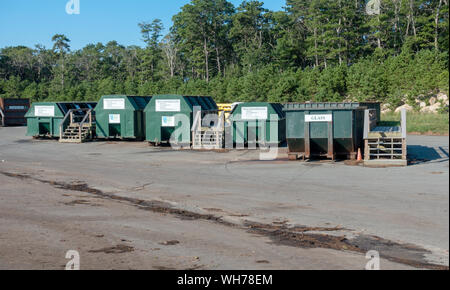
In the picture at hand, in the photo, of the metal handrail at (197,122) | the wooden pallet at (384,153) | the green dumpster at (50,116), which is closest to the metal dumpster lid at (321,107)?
the wooden pallet at (384,153)

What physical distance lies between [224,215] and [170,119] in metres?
15.0

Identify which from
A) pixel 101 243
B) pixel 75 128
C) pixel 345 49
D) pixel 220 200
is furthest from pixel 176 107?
pixel 345 49

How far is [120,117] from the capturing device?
88.5ft

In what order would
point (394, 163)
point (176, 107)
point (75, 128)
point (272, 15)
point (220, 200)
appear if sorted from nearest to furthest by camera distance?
1. point (220, 200)
2. point (394, 163)
3. point (176, 107)
4. point (75, 128)
5. point (272, 15)

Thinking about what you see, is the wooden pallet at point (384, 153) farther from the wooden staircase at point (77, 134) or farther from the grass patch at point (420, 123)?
the wooden staircase at point (77, 134)

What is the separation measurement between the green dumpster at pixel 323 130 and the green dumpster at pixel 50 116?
614 inches

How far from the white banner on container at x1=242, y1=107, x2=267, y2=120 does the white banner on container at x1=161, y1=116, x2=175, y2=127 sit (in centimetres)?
381

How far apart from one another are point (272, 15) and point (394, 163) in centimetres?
4999

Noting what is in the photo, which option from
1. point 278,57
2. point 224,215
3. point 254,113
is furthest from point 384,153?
point 278,57

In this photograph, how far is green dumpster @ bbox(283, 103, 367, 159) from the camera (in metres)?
17.3

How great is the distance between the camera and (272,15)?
208 ft

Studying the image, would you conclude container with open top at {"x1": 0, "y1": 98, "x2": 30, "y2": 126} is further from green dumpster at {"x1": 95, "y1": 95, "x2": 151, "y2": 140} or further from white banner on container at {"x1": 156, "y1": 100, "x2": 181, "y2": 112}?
white banner on container at {"x1": 156, "y1": 100, "x2": 181, "y2": 112}

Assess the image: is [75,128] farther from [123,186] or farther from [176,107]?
[123,186]

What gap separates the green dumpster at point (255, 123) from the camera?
22578mm
